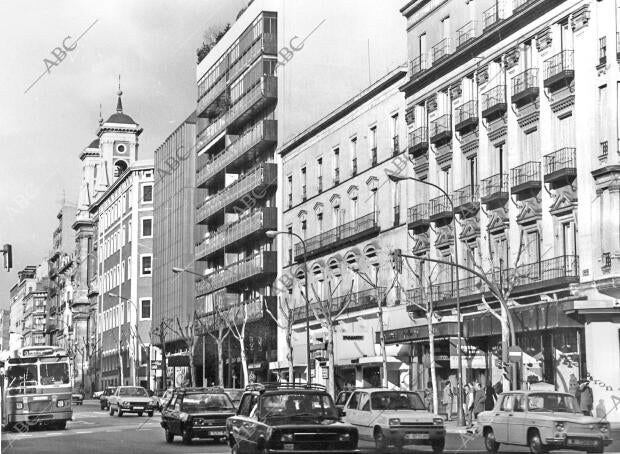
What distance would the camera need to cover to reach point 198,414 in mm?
30500

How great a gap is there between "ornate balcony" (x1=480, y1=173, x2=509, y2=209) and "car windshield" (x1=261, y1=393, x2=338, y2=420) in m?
24.5

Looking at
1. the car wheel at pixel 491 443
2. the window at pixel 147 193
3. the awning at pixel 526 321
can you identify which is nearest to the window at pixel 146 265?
the window at pixel 147 193

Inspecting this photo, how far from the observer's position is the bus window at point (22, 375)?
135ft

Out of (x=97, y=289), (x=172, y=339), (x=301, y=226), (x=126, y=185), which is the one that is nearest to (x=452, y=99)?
(x=301, y=226)

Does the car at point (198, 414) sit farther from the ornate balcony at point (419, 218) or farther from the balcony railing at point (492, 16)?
the balcony railing at point (492, 16)

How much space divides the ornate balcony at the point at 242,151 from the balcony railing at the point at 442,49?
22669mm

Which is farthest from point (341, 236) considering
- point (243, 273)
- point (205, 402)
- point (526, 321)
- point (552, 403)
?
point (552, 403)

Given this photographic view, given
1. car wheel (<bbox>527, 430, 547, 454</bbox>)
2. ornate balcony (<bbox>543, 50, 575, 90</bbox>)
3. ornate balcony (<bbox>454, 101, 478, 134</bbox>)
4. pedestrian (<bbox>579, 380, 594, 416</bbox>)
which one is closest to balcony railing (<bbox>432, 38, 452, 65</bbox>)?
ornate balcony (<bbox>454, 101, 478, 134</bbox>)

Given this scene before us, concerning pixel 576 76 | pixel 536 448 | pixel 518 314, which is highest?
pixel 576 76

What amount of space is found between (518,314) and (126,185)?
87.2 m

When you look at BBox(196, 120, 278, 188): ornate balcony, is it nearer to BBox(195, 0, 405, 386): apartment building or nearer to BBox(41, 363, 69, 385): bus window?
BBox(195, 0, 405, 386): apartment building

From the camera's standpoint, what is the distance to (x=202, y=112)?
88.9 m

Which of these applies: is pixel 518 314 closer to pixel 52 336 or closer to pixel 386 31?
pixel 386 31

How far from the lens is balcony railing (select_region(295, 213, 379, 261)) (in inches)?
2269
